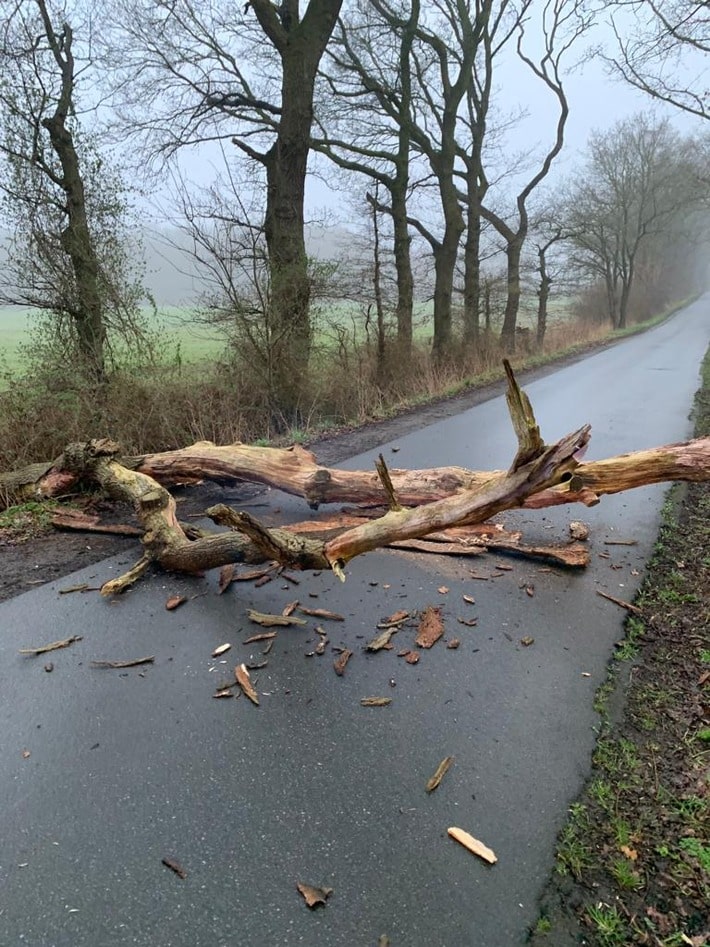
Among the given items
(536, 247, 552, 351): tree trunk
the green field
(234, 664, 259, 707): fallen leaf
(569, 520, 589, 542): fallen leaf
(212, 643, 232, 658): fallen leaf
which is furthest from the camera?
(536, 247, 552, 351): tree trunk

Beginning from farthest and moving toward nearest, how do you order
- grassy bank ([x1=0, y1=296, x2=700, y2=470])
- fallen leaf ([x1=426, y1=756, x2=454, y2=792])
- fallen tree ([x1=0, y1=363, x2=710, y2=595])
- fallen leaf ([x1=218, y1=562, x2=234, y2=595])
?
1. grassy bank ([x1=0, y1=296, x2=700, y2=470])
2. fallen leaf ([x1=218, y1=562, x2=234, y2=595])
3. fallen tree ([x1=0, y1=363, x2=710, y2=595])
4. fallen leaf ([x1=426, y1=756, x2=454, y2=792])

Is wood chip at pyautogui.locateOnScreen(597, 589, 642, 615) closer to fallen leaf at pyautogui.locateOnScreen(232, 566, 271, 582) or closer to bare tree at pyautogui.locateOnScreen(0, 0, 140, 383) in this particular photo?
fallen leaf at pyautogui.locateOnScreen(232, 566, 271, 582)

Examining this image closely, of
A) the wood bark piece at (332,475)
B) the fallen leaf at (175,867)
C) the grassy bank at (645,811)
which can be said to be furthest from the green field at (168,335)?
the grassy bank at (645,811)

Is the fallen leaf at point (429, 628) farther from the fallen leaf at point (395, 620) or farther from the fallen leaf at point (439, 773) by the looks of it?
the fallen leaf at point (439, 773)

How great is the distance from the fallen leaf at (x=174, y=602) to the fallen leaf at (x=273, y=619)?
1.54ft

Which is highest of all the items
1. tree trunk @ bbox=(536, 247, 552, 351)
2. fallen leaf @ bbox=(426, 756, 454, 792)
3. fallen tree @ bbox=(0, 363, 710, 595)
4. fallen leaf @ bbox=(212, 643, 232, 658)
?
tree trunk @ bbox=(536, 247, 552, 351)

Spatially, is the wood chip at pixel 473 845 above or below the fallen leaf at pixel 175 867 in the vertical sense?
below

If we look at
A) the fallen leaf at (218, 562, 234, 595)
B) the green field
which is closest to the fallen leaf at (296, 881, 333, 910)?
the fallen leaf at (218, 562, 234, 595)

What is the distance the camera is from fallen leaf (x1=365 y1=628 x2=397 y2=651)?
3.15 meters

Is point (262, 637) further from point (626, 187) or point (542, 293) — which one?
point (626, 187)

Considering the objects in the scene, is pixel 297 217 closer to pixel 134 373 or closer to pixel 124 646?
pixel 134 373

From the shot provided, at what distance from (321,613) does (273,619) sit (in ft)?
0.95

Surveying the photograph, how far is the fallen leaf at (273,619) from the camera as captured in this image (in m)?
3.41

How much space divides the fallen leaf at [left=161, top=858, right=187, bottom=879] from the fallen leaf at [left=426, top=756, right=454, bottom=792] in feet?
2.97
